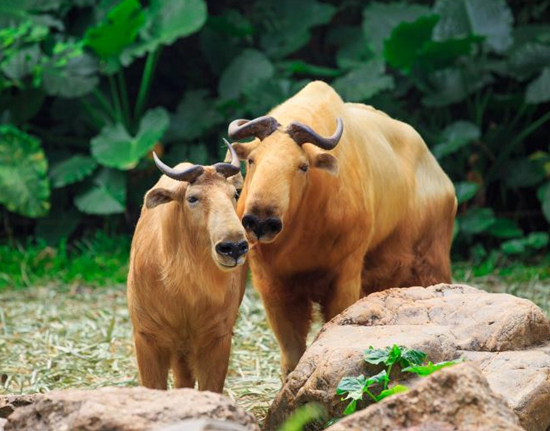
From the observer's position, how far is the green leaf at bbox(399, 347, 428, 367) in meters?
4.15

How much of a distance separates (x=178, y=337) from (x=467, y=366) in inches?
72.5

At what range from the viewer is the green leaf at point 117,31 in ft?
33.2

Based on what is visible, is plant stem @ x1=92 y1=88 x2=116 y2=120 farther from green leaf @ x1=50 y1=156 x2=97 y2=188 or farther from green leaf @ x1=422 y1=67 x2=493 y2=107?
green leaf @ x1=422 y1=67 x2=493 y2=107

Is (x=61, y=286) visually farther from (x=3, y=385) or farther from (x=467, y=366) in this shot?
(x=467, y=366)

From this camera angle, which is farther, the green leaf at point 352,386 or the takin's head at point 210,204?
the takin's head at point 210,204

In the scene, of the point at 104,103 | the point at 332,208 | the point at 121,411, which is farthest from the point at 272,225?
the point at 104,103

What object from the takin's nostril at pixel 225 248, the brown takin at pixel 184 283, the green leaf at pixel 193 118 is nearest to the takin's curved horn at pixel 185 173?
the brown takin at pixel 184 283

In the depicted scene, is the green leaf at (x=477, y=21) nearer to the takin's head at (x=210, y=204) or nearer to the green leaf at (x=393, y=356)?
the takin's head at (x=210, y=204)

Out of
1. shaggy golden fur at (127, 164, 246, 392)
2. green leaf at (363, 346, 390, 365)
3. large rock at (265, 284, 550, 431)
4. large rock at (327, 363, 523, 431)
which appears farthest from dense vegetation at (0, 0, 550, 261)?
large rock at (327, 363, 523, 431)

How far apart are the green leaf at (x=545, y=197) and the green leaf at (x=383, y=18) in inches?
95.3

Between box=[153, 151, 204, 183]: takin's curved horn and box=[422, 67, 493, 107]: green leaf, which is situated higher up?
box=[153, 151, 204, 183]: takin's curved horn

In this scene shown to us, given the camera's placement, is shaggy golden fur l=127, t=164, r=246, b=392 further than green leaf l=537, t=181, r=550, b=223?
No

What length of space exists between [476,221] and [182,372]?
6027mm

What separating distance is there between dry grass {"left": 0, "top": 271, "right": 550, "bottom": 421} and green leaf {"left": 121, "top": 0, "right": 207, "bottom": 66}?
2.94m
